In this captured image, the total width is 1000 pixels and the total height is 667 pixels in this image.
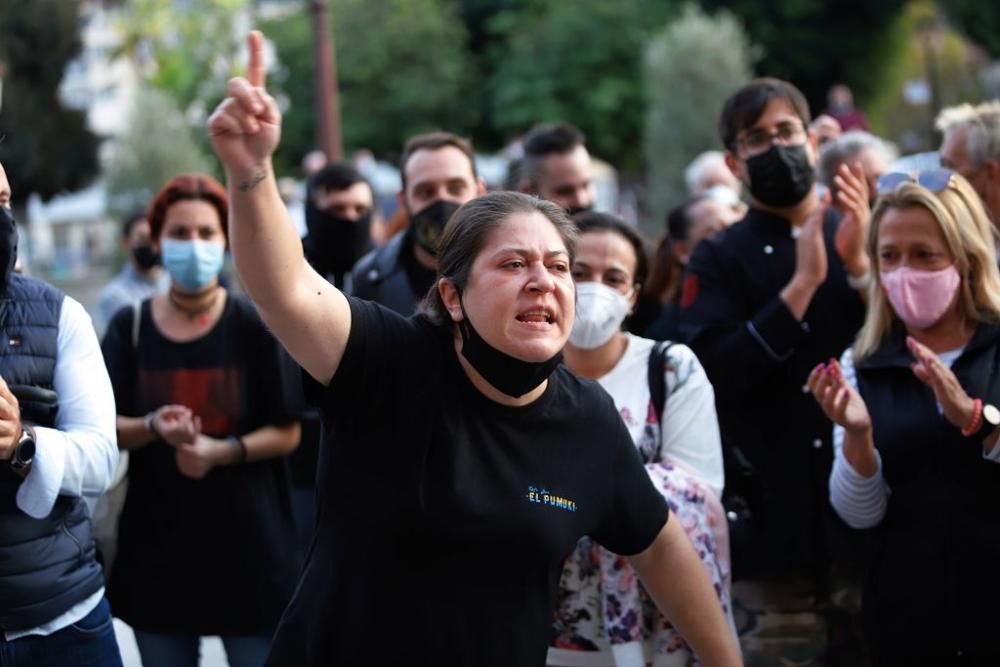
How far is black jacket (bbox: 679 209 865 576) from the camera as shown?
4.11 meters

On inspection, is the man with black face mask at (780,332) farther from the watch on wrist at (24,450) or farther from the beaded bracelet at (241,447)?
the watch on wrist at (24,450)

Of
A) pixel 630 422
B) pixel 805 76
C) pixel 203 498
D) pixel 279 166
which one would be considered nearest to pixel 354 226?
pixel 203 498

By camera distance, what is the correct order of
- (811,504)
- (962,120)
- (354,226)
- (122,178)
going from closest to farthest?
(811,504) → (962,120) → (354,226) → (122,178)

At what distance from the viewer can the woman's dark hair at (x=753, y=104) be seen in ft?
14.7

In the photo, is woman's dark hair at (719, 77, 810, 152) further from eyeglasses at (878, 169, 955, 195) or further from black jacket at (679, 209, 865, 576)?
eyeglasses at (878, 169, 955, 195)

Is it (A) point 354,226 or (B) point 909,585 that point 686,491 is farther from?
(A) point 354,226

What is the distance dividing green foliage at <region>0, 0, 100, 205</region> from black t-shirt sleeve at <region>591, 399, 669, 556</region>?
17.6 metres

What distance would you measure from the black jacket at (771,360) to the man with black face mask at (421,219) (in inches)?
42.3

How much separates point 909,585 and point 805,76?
31.9 meters

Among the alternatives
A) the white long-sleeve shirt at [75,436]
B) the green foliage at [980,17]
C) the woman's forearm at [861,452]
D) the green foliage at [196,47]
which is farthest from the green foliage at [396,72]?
the white long-sleeve shirt at [75,436]

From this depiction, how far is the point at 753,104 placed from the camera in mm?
4477

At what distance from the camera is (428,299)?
9.23 feet

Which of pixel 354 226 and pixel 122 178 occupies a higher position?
pixel 122 178

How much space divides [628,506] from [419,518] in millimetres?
608
